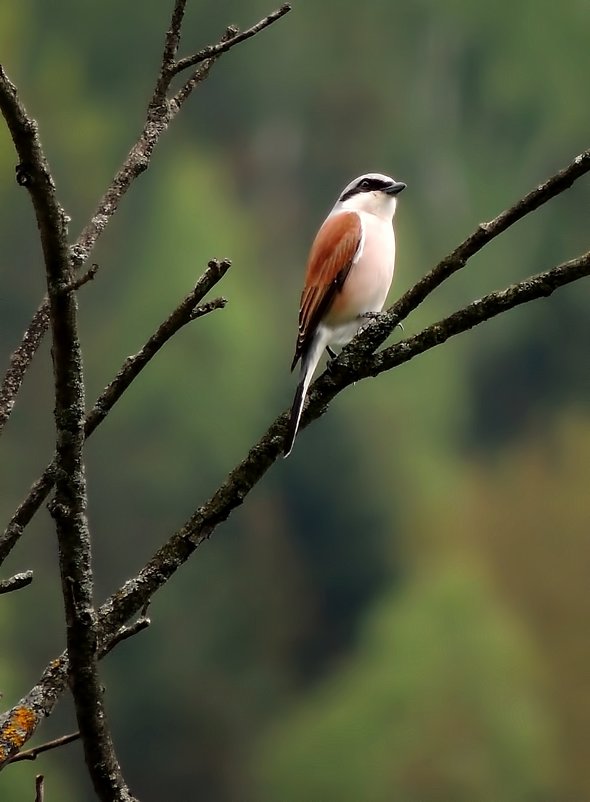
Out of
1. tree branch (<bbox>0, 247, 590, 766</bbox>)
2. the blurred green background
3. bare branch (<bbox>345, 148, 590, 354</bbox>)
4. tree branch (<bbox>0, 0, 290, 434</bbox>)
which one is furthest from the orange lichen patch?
the blurred green background

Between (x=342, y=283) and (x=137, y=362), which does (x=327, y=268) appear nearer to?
(x=342, y=283)

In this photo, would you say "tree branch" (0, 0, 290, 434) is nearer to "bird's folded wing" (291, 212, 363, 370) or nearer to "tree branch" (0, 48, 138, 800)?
"tree branch" (0, 48, 138, 800)

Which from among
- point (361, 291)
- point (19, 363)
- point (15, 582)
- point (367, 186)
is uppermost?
point (367, 186)

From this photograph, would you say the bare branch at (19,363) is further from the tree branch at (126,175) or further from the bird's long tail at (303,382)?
the bird's long tail at (303,382)

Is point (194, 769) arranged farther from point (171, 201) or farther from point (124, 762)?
A: point (171, 201)

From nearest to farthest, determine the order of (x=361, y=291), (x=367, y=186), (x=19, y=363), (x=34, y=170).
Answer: (x=34, y=170), (x=19, y=363), (x=361, y=291), (x=367, y=186)

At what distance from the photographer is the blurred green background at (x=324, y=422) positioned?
2.48 meters

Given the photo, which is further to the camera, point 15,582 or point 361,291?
point 361,291

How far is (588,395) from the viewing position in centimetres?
269

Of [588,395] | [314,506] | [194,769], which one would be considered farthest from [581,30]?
[194,769]

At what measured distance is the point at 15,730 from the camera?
0.74 m

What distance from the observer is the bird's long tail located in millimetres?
841

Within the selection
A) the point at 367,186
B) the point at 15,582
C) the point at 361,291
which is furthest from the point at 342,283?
the point at 15,582

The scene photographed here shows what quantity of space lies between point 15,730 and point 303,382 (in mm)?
625
